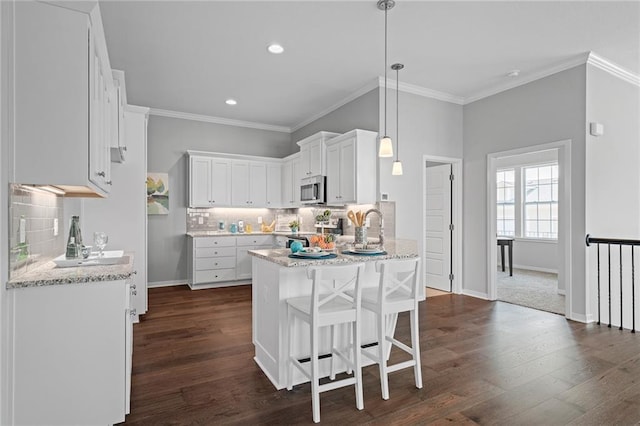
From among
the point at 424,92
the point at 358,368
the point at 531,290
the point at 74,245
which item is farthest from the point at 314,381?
the point at 531,290

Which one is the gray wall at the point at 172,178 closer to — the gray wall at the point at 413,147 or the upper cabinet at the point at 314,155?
the upper cabinet at the point at 314,155

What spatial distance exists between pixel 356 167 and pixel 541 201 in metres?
5.46

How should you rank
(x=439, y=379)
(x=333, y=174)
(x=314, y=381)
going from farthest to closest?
1. (x=333, y=174)
2. (x=439, y=379)
3. (x=314, y=381)

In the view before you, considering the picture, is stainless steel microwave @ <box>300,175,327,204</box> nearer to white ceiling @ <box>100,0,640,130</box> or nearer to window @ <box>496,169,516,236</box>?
white ceiling @ <box>100,0,640,130</box>

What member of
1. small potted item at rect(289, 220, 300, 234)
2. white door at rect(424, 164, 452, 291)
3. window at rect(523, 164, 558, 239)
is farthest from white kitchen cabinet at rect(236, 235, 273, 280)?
window at rect(523, 164, 558, 239)

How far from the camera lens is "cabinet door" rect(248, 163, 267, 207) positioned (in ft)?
22.7

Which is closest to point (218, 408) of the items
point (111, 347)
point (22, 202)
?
point (111, 347)

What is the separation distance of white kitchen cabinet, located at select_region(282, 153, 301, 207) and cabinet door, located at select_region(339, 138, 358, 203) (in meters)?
1.46

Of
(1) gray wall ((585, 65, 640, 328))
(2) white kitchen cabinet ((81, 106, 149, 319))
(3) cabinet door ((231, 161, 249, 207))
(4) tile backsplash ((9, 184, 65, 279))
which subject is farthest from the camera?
(3) cabinet door ((231, 161, 249, 207))

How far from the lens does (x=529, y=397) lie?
2494mm

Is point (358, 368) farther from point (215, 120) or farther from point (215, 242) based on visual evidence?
point (215, 120)

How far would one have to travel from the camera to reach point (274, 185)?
7160 millimetres

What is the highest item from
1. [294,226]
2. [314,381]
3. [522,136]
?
[522,136]

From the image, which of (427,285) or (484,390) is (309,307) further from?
(427,285)
